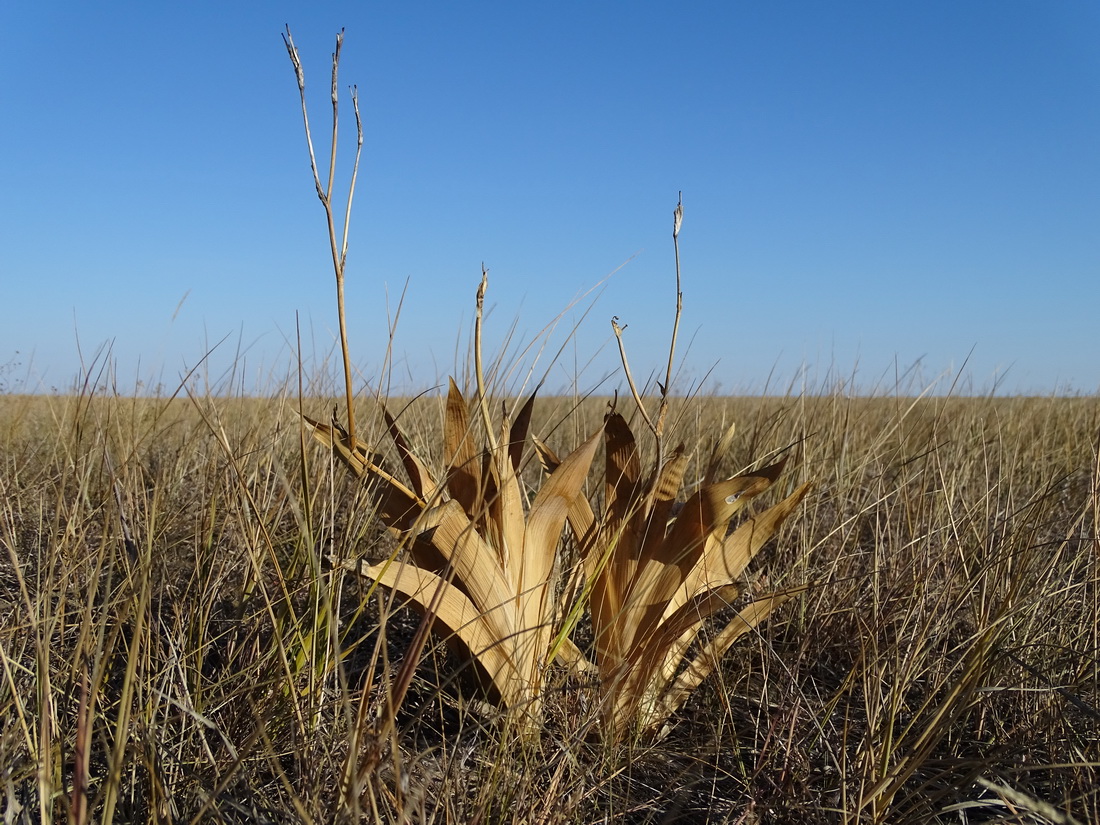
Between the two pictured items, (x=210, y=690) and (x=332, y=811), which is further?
(x=210, y=690)

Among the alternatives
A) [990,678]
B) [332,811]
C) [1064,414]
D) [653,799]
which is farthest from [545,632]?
[1064,414]

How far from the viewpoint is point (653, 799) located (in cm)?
103

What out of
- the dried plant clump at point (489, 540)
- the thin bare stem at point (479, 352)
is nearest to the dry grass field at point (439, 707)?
the dried plant clump at point (489, 540)

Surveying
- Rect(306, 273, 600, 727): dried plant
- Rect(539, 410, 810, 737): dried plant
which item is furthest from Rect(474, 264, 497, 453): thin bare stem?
Rect(539, 410, 810, 737): dried plant

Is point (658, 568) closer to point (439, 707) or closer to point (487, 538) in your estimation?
point (487, 538)

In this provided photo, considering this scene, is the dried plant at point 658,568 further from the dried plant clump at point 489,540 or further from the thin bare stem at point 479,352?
the thin bare stem at point 479,352

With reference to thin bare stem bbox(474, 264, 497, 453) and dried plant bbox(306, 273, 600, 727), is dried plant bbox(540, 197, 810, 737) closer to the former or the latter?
dried plant bbox(306, 273, 600, 727)

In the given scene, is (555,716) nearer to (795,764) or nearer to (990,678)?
(795,764)

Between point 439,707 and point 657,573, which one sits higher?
point 657,573

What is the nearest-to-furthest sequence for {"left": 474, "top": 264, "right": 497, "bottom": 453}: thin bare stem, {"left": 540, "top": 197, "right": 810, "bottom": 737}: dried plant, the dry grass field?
the dry grass field, {"left": 474, "top": 264, "right": 497, "bottom": 453}: thin bare stem, {"left": 540, "top": 197, "right": 810, "bottom": 737}: dried plant

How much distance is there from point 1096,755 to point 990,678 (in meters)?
0.24

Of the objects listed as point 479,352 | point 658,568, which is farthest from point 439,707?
point 479,352

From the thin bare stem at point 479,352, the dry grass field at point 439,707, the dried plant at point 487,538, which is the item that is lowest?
the dry grass field at point 439,707

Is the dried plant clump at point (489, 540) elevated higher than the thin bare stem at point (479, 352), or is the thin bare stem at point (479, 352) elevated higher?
the thin bare stem at point (479, 352)
